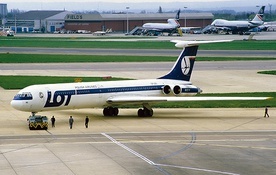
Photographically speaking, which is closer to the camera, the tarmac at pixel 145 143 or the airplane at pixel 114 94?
the tarmac at pixel 145 143

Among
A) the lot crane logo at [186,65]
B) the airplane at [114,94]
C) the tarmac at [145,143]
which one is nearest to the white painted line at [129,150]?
the tarmac at [145,143]

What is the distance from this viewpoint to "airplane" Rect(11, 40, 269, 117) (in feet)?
194

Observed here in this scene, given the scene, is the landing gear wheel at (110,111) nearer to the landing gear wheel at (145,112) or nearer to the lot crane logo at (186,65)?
the landing gear wheel at (145,112)

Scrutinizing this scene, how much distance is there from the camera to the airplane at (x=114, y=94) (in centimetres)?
5906

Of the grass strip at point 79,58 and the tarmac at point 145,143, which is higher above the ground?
the tarmac at point 145,143

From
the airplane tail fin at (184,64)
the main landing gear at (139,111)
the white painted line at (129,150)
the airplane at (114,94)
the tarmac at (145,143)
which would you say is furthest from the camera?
the airplane tail fin at (184,64)

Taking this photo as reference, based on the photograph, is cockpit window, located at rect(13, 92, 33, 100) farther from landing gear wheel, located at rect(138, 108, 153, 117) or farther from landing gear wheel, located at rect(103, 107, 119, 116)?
landing gear wheel, located at rect(138, 108, 153, 117)

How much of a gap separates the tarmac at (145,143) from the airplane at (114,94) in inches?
59.7

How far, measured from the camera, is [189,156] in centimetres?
4731

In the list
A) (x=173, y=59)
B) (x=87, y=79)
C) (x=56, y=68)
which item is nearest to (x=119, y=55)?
(x=173, y=59)

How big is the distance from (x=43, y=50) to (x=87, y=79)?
213 ft

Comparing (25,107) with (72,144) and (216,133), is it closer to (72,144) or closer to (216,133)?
(72,144)

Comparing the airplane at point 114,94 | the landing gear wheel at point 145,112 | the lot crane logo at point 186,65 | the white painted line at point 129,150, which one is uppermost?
the lot crane logo at point 186,65

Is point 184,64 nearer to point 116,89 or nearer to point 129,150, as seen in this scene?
point 116,89
